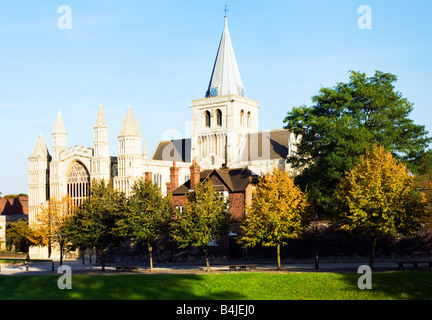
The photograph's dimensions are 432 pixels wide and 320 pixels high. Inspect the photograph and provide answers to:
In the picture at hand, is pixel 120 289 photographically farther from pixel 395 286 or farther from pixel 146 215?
pixel 146 215

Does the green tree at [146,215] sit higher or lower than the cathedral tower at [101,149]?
lower

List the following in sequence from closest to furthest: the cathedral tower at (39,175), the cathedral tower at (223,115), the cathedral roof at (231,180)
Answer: the cathedral roof at (231,180) < the cathedral tower at (39,175) < the cathedral tower at (223,115)

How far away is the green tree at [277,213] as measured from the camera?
47.8 meters

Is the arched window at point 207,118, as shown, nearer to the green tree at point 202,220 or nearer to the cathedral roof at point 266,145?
the cathedral roof at point 266,145

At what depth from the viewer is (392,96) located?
176 feet

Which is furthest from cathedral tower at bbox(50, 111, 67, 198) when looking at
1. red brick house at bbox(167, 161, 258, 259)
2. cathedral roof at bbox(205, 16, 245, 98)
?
red brick house at bbox(167, 161, 258, 259)

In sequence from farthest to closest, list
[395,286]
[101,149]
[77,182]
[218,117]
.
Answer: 1. [218,117]
2. [77,182]
3. [101,149]
4. [395,286]

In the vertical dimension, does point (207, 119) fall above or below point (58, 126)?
above

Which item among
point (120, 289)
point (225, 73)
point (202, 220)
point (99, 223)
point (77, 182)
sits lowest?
point (120, 289)

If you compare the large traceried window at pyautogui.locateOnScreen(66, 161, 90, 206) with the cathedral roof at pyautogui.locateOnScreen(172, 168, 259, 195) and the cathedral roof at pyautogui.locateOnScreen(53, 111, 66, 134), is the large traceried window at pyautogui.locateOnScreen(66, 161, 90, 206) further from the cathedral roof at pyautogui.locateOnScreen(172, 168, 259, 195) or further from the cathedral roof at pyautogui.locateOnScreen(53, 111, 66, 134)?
the cathedral roof at pyautogui.locateOnScreen(172, 168, 259, 195)

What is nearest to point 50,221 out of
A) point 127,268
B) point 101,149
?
point 101,149

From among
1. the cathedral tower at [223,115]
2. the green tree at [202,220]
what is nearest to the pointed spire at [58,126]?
the cathedral tower at [223,115]

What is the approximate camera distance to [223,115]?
388 ft

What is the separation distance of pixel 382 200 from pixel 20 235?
2419 inches
